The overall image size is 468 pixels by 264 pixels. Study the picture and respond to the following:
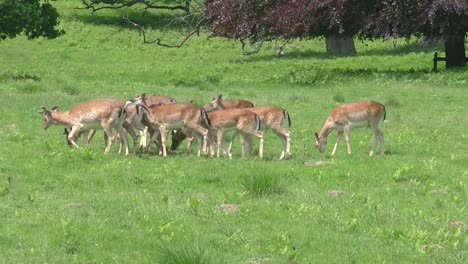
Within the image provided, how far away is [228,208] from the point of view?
12.1 m

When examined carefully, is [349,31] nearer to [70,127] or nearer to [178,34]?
[70,127]

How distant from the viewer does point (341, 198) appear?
13.0m

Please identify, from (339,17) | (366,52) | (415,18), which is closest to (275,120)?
A: (415,18)

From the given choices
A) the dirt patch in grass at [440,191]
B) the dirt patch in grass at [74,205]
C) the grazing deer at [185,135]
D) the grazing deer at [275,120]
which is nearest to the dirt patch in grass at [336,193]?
the dirt patch in grass at [440,191]

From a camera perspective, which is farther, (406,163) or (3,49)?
(3,49)

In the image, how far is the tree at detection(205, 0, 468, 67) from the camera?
29.9 m

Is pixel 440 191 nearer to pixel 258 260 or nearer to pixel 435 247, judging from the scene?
pixel 435 247

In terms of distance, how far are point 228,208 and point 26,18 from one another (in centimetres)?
2238

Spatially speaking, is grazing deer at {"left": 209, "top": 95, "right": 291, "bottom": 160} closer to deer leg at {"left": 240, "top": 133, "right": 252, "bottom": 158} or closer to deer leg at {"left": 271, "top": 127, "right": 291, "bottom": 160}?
deer leg at {"left": 271, "top": 127, "right": 291, "bottom": 160}

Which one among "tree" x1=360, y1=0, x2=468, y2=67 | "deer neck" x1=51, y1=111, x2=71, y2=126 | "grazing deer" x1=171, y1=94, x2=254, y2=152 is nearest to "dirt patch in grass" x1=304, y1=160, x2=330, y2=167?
"grazing deer" x1=171, y1=94, x2=254, y2=152

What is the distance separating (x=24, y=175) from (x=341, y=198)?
200 inches

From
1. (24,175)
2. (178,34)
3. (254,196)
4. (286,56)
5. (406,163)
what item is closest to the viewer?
(254,196)

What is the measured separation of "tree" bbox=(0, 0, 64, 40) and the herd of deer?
1500 centimetres

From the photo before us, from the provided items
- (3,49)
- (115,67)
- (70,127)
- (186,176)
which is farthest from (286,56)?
(186,176)
